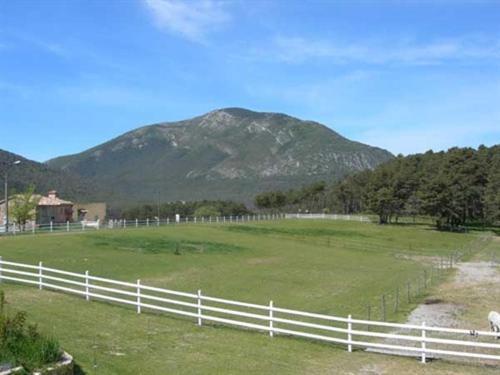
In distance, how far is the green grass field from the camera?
15684 mm

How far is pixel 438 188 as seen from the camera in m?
102

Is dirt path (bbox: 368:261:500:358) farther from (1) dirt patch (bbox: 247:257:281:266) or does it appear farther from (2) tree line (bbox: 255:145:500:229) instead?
(2) tree line (bbox: 255:145:500:229)

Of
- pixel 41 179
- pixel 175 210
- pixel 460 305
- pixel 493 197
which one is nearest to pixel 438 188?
pixel 493 197

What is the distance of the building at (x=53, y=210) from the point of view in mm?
96250

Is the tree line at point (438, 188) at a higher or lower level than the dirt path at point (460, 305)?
higher

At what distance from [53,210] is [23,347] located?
3612 inches

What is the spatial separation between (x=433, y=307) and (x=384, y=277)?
12.6m

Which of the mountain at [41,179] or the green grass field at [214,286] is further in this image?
the mountain at [41,179]

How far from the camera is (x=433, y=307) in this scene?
28781 mm

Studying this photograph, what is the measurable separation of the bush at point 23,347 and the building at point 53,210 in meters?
86.6

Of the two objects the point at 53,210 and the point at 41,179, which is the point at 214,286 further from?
the point at 41,179

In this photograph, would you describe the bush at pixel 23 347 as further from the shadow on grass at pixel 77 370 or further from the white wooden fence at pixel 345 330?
the white wooden fence at pixel 345 330

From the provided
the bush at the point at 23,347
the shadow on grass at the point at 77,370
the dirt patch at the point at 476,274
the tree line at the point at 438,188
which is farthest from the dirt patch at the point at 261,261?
the tree line at the point at 438,188

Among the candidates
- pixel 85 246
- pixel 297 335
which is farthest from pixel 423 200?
pixel 297 335
